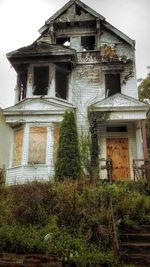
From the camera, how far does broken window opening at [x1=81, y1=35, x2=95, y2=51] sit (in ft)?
A: 64.8

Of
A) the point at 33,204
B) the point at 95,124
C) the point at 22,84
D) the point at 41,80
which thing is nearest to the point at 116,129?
the point at 95,124

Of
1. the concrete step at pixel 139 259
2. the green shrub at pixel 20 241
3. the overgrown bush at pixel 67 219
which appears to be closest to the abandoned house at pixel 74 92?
the overgrown bush at pixel 67 219

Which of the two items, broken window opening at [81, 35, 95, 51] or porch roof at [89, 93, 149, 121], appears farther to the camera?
broken window opening at [81, 35, 95, 51]

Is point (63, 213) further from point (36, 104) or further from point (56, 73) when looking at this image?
point (56, 73)

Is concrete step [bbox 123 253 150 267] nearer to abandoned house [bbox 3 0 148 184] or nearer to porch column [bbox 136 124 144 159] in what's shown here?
abandoned house [bbox 3 0 148 184]

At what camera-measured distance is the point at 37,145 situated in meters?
15.6

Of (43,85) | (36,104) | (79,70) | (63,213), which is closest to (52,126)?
(36,104)

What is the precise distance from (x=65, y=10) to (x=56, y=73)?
16.9 feet

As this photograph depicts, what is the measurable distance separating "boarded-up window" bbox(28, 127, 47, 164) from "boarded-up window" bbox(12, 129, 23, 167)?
69 cm

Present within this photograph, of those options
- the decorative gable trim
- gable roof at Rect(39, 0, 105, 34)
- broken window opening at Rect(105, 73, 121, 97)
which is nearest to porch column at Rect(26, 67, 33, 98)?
the decorative gable trim

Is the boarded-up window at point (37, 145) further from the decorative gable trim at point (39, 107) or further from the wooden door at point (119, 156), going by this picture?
the wooden door at point (119, 156)

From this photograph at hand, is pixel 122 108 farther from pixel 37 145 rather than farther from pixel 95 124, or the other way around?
pixel 37 145

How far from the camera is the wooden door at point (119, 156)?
16.2 metres

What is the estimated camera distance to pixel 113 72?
1833 centimetres
